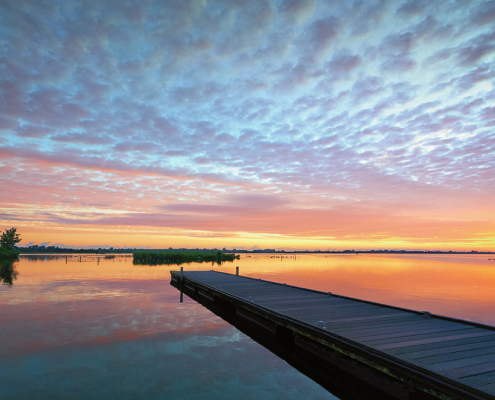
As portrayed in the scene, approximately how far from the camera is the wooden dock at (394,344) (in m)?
5.79

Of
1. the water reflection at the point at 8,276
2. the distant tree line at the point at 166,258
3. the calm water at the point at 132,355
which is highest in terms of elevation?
the distant tree line at the point at 166,258

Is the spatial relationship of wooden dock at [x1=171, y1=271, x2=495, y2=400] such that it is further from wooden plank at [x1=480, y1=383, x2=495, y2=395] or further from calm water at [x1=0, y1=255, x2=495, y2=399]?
calm water at [x1=0, y1=255, x2=495, y2=399]

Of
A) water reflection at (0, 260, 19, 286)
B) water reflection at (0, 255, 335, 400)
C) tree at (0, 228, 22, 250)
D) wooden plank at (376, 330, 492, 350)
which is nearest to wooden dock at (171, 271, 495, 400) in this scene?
wooden plank at (376, 330, 492, 350)

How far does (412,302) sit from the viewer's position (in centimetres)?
2434

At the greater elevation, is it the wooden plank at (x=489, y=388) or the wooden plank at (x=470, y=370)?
the wooden plank at (x=489, y=388)

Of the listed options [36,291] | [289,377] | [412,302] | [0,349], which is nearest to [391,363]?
[289,377]

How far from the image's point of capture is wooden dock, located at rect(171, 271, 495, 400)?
579 centimetres

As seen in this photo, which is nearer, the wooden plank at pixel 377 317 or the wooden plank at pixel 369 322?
the wooden plank at pixel 369 322

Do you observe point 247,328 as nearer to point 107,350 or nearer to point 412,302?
point 107,350

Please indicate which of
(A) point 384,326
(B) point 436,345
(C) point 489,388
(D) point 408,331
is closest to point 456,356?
(B) point 436,345

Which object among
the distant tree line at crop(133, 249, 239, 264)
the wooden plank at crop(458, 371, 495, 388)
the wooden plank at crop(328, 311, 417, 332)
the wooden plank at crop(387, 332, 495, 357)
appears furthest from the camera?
the distant tree line at crop(133, 249, 239, 264)

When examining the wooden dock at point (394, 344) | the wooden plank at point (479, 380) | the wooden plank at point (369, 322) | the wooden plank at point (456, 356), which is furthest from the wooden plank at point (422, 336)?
the wooden plank at point (479, 380)

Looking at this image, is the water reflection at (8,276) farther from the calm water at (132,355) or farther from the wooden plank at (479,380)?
the wooden plank at (479,380)

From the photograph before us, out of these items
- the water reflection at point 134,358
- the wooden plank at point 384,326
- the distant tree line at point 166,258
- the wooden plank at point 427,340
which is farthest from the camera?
the distant tree line at point 166,258
